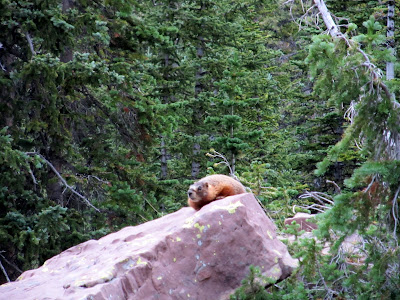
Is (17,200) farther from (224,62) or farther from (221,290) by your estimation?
(224,62)

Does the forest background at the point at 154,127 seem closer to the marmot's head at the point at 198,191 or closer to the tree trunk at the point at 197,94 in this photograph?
the tree trunk at the point at 197,94

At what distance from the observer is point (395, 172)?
483 cm

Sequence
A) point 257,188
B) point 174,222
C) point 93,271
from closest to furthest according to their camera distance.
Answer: point 93,271 → point 174,222 → point 257,188

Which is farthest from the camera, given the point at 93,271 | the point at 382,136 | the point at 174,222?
the point at 174,222

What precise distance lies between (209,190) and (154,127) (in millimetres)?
4668

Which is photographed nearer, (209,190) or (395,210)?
(395,210)

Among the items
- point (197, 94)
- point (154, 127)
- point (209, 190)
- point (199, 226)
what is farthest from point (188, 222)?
point (197, 94)

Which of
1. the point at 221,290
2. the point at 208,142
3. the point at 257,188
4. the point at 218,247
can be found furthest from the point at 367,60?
the point at 208,142

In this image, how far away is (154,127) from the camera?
11648 mm

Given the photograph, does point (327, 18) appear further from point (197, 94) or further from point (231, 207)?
point (231, 207)

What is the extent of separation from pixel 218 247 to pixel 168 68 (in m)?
10.7

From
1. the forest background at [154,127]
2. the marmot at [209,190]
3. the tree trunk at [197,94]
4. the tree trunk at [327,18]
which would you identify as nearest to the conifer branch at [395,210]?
the forest background at [154,127]

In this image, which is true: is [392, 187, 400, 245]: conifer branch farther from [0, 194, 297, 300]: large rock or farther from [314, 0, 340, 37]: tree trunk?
[314, 0, 340, 37]: tree trunk

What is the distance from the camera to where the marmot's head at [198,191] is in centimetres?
719
